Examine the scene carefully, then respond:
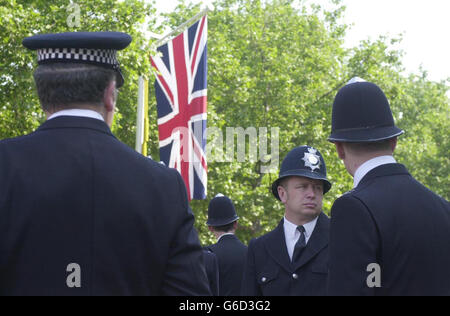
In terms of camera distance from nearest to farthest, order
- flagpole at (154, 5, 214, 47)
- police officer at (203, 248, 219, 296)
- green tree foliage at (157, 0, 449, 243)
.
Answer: police officer at (203, 248, 219, 296) < flagpole at (154, 5, 214, 47) < green tree foliage at (157, 0, 449, 243)

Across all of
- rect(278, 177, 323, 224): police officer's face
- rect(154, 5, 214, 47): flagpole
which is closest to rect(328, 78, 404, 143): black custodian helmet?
rect(278, 177, 323, 224): police officer's face

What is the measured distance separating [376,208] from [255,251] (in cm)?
256

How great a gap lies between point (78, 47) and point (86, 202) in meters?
0.62

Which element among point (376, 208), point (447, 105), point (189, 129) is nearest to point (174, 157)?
point (189, 129)

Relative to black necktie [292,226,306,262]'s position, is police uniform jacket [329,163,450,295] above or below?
below

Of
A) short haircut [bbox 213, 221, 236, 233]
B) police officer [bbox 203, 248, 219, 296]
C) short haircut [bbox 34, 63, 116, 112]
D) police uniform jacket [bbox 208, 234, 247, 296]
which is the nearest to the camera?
short haircut [bbox 34, 63, 116, 112]

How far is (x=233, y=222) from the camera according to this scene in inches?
342

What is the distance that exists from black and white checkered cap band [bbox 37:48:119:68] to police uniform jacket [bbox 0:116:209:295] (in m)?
0.23

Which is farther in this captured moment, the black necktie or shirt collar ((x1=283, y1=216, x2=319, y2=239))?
shirt collar ((x1=283, y1=216, x2=319, y2=239))

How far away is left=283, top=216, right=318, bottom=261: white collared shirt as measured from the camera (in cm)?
543

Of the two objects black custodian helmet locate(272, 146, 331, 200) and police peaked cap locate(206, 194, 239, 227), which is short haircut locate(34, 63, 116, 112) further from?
police peaked cap locate(206, 194, 239, 227)

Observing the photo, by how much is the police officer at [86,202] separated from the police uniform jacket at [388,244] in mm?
693

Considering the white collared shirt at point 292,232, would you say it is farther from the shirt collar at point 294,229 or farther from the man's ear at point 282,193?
the man's ear at point 282,193
